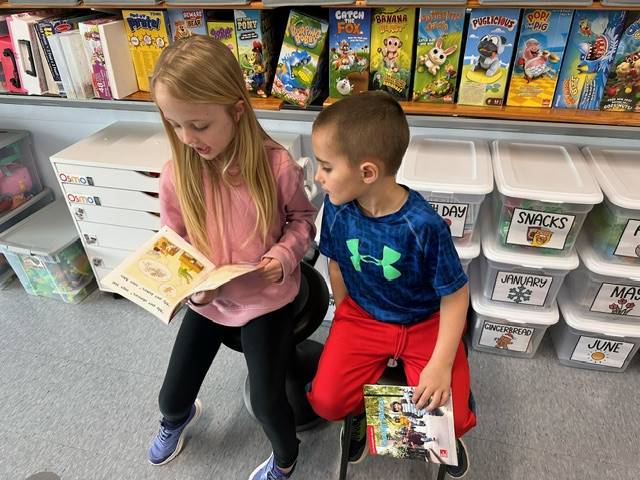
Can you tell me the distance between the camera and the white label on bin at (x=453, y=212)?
1433 mm

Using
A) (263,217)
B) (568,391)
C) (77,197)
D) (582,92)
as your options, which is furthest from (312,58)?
(568,391)

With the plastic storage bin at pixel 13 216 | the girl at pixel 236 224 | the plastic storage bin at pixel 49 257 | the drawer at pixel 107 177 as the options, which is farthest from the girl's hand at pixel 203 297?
the plastic storage bin at pixel 13 216

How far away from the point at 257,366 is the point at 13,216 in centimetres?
151

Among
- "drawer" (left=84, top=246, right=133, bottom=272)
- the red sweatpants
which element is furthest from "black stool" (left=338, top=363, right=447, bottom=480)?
"drawer" (left=84, top=246, right=133, bottom=272)

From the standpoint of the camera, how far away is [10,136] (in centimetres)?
201

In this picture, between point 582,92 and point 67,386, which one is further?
point 67,386

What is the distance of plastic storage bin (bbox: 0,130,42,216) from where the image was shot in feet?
6.64

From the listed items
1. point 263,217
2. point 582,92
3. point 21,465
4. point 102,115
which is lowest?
point 21,465

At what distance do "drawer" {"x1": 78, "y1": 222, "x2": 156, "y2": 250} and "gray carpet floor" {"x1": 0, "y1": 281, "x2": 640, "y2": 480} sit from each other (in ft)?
1.03

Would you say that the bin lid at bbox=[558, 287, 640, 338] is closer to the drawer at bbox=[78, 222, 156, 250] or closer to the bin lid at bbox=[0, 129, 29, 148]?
the drawer at bbox=[78, 222, 156, 250]

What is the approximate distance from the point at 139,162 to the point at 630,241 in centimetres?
148

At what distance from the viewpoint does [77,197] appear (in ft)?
5.59

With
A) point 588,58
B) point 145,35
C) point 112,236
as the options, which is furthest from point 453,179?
point 112,236

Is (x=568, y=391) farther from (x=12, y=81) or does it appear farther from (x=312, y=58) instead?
(x=12, y=81)
